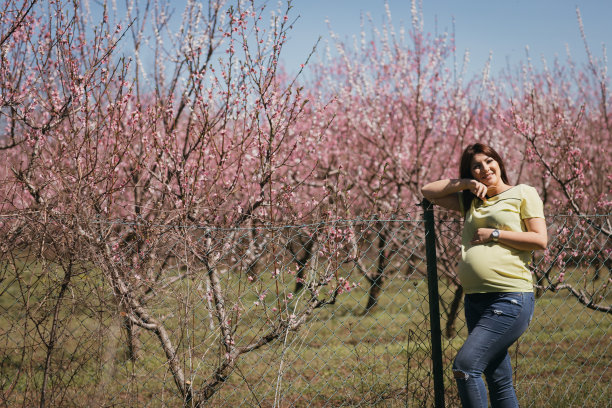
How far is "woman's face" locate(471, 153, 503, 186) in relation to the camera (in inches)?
109

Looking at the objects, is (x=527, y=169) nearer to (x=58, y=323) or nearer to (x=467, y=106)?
(x=467, y=106)

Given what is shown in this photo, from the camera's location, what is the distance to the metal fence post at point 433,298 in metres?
3.00

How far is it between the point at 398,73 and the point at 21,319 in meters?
8.04

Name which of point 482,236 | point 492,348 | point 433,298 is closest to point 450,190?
point 482,236

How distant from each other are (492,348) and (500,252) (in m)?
0.44

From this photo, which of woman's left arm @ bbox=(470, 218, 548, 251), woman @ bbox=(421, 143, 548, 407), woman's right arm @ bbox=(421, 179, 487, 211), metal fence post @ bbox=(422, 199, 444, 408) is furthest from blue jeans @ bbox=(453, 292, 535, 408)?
woman's right arm @ bbox=(421, 179, 487, 211)

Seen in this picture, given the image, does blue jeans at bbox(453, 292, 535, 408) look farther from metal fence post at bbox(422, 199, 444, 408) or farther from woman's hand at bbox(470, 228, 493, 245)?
metal fence post at bbox(422, 199, 444, 408)

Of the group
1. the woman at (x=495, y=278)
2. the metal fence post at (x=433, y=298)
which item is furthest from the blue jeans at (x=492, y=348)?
the metal fence post at (x=433, y=298)

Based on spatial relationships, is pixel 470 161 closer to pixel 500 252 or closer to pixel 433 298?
pixel 500 252

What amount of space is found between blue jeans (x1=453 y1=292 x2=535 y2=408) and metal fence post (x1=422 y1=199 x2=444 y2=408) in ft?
1.32

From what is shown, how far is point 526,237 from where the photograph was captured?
2.52 m

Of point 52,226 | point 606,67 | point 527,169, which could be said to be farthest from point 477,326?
point 527,169

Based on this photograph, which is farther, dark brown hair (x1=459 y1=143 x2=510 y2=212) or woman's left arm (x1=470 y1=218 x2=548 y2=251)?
dark brown hair (x1=459 y1=143 x2=510 y2=212)

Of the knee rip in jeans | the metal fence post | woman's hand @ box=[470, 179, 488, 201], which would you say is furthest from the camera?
the metal fence post
